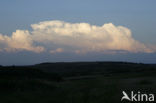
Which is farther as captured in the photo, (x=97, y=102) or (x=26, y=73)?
(x=26, y=73)

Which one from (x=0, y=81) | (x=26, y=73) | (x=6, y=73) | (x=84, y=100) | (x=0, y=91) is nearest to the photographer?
(x=84, y=100)

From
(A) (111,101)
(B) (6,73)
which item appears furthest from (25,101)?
(B) (6,73)

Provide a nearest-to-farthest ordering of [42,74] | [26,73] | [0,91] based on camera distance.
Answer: [0,91] < [26,73] < [42,74]

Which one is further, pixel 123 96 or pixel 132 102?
pixel 123 96

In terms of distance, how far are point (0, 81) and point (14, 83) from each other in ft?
4.49

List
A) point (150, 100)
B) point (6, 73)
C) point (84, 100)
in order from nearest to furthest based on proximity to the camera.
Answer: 1. point (150, 100)
2. point (84, 100)
3. point (6, 73)

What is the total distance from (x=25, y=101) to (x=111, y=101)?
5951mm

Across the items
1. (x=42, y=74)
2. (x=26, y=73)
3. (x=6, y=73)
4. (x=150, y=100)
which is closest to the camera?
(x=150, y=100)

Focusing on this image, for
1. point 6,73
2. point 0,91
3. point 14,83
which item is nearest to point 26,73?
point 6,73

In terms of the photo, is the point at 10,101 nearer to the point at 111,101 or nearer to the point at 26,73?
the point at 111,101

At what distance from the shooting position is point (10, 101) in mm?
18578

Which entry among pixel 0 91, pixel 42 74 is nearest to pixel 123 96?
pixel 0 91

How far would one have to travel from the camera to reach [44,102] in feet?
60.7

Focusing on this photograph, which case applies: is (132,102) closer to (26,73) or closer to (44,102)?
(44,102)
